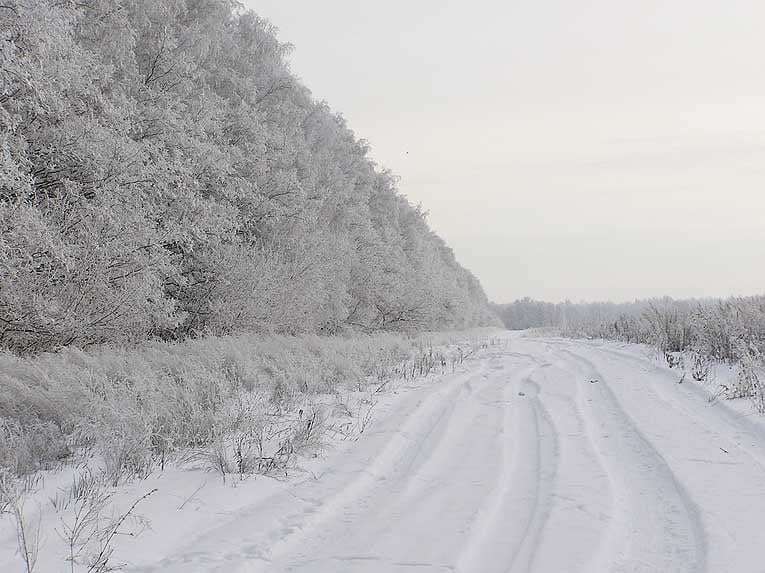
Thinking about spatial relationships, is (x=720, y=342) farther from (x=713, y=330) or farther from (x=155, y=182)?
(x=155, y=182)

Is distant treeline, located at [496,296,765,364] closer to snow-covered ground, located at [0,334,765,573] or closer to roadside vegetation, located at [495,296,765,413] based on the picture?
roadside vegetation, located at [495,296,765,413]

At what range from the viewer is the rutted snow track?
343cm

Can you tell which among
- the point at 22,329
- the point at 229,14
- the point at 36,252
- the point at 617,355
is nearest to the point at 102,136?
the point at 36,252

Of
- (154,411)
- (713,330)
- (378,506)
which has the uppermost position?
(713,330)

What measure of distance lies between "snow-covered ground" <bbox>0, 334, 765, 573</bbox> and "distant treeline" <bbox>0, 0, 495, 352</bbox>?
527cm

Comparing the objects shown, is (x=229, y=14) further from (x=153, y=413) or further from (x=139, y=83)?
(x=153, y=413)

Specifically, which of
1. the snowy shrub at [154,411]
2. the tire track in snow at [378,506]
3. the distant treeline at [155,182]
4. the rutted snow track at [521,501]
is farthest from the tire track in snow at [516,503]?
the distant treeline at [155,182]

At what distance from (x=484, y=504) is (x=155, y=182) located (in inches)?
374

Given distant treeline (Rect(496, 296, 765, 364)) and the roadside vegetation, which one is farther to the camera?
distant treeline (Rect(496, 296, 765, 364))

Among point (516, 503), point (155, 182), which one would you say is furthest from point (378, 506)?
point (155, 182)

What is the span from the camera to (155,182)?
11570 millimetres

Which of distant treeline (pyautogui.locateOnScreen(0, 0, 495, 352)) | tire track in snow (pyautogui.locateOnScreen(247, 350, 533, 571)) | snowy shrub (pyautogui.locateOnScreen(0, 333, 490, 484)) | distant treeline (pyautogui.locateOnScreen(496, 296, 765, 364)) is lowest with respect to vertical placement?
tire track in snow (pyautogui.locateOnScreen(247, 350, 533, 571))

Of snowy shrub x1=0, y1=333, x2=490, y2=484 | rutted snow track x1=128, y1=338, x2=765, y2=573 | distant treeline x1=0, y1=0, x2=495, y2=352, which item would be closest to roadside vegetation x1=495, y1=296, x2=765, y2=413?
rutted snow track x1=128, y1=338, x2=765, y2=573

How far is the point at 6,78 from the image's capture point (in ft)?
25.0
